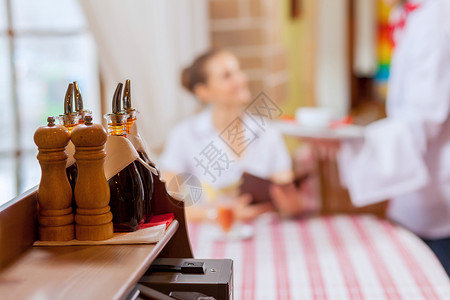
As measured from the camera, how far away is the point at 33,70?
2.38 meters

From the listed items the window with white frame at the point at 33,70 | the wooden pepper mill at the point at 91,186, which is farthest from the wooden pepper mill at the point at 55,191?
the window with white frame at the point at 33,70

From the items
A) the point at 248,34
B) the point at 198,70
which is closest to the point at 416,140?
the point at 198,70

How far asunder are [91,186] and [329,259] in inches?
34.5

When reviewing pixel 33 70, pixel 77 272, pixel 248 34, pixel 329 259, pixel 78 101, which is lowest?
pixel 329 259

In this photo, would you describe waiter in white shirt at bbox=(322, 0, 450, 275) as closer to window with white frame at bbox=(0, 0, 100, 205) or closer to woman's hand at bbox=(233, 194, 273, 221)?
woman's hand at bbox=(233, 194, 273, 221)

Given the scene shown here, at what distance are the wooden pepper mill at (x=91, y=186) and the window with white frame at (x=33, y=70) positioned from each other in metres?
1.37

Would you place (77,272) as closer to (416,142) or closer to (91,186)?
(91,186)

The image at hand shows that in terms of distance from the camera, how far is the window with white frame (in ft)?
7.44

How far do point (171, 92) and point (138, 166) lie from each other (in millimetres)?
1607

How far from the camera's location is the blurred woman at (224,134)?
2.22m

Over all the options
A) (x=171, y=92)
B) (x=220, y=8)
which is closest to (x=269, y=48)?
(x=220, y=8)

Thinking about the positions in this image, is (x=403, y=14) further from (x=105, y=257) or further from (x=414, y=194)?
(x=105, y=257)

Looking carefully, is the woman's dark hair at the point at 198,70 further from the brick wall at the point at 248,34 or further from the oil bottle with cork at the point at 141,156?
the oil bottle with cork at the point at 141,156

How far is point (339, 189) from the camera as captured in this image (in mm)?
2078
